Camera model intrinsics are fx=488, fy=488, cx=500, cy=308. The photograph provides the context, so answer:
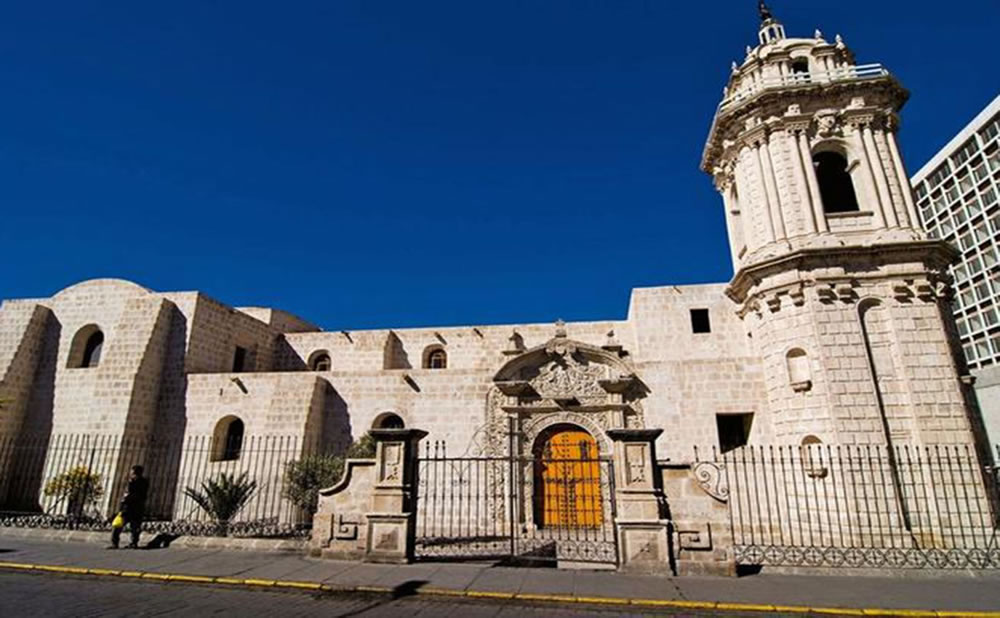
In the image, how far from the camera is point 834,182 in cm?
1480

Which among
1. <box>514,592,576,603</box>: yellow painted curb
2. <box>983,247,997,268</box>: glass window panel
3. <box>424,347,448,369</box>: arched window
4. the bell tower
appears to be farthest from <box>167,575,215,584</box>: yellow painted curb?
<box>983,247,997,268</box>: glass window panel

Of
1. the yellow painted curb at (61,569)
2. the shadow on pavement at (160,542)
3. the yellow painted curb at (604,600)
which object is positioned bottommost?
the yellow painted curb at (604,600)

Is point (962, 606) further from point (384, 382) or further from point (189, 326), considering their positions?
point (189, 326)

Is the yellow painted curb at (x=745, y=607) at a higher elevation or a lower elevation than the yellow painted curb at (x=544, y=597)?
lower

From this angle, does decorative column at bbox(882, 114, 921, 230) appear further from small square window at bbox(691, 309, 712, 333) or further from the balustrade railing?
small square window at bbox(691, 309, 712, 333)

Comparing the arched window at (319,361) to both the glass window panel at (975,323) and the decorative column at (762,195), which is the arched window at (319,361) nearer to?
the decorative column at (762,195)

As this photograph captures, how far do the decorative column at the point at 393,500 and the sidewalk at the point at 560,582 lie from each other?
0.29 m

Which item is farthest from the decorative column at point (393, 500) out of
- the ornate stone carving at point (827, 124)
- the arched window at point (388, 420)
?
the ornate stone carving at point (827, 124)

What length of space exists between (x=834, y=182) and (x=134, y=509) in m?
19.6

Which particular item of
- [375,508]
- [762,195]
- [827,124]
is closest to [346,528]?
[375,508]

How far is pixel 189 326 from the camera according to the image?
18.0 metres

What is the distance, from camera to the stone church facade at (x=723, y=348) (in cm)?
1190

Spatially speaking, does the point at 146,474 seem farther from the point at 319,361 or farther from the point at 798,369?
the point at 798,369

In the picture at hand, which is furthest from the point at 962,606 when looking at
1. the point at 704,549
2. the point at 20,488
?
the point at 20,488
